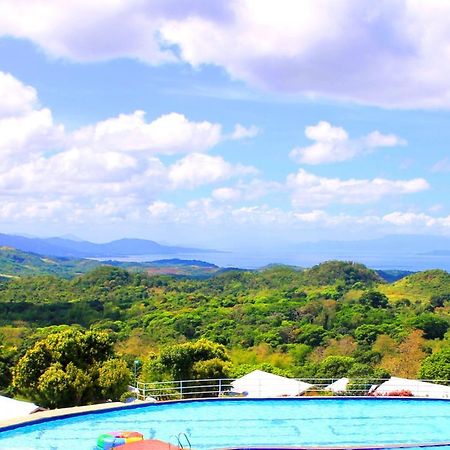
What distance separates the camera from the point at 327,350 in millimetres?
45344

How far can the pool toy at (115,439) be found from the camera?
10602mm

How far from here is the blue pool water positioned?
11945mm

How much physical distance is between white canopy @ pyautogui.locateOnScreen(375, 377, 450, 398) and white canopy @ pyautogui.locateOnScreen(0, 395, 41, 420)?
36.1 ft

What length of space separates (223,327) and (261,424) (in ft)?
143

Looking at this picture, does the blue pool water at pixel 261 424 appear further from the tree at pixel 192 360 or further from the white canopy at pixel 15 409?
the tree at pixel 192 360

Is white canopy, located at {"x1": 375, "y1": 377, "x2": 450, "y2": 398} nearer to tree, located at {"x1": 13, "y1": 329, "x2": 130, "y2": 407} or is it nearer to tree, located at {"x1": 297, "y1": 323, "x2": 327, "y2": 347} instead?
tree, located at {"x1": 13, "y1": 329, "x2": 130, "y2": 407}

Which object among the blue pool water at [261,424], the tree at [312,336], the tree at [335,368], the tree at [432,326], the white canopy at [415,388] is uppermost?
the blue pool water at [261,424]

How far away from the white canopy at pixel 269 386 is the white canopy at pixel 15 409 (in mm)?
7569

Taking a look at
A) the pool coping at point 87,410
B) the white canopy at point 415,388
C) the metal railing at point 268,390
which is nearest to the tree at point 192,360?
the metal railing at point 268,390

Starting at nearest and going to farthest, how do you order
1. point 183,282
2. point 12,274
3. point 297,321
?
point 297,321 < point 183,282 < point 12,274

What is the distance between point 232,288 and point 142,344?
50.4m

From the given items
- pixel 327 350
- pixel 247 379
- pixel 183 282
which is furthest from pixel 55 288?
pixel 247 379

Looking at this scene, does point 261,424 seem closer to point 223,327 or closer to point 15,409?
point 15,409

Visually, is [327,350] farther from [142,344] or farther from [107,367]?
[107,367]
